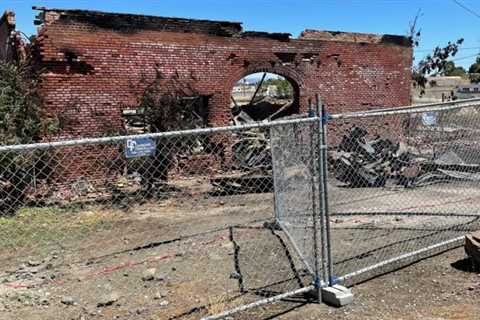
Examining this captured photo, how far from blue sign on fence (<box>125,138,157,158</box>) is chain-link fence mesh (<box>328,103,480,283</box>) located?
2.23 meters

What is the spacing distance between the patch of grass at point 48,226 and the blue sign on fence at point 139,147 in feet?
13.0

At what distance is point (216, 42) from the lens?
1379 cm

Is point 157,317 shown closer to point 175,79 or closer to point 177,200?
point 177,200

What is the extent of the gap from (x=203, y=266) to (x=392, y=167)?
710 centimetres

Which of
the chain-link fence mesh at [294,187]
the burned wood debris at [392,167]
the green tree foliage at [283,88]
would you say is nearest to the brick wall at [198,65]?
the burned wood debris at [392,167]

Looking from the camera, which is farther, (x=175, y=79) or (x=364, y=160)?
(x=175, y=79)

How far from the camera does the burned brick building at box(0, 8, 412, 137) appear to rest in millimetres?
11484

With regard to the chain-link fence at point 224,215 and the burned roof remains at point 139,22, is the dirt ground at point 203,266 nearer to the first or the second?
the chain-link fence at point 224,215

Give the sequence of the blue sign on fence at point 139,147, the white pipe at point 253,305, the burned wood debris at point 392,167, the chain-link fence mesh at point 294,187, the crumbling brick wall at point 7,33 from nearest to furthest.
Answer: the blue sign on fence at point 139,147 < the white pipe at point 253,305 < the chain-link fence mesh at point 294,187 < the burned wood debris at point 392,167 < the crumbling brick wall at point 7,33

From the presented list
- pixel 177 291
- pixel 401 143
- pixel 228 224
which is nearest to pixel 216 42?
pixel 401 143

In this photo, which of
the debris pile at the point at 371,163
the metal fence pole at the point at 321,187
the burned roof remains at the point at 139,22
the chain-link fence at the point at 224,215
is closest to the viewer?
the metal fence pole at the point at 321,187

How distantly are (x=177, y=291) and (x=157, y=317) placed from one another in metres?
0.64

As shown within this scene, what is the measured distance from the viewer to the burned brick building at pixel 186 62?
11.5m

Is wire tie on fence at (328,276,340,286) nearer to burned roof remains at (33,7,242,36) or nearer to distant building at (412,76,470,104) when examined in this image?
burned roof remains at (33,7,242,36)
